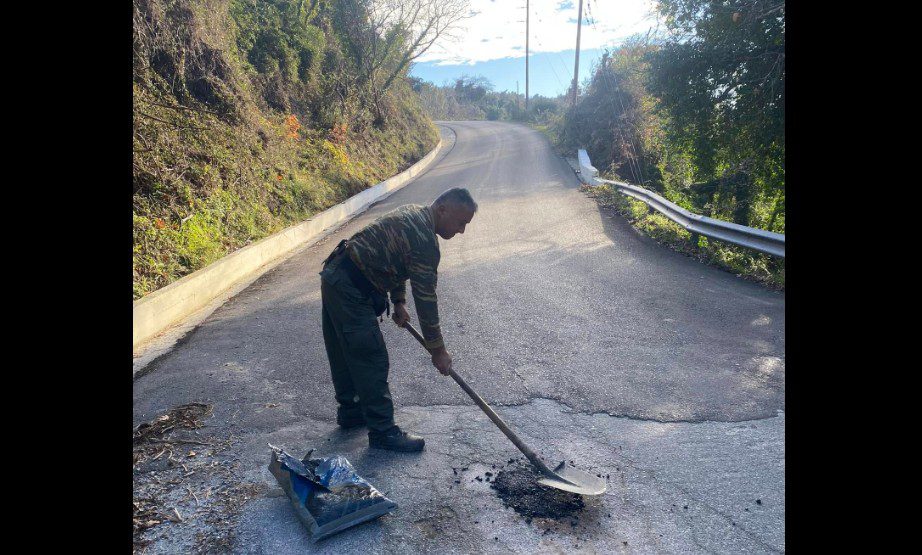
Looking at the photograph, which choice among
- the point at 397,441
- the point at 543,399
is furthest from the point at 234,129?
the point at 397,441

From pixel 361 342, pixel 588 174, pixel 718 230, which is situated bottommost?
pixel 361 342

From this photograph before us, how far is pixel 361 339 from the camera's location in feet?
11.8

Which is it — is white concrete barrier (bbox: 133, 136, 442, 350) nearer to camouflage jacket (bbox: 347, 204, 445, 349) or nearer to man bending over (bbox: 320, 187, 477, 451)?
man bending over (bbox: 320, 187, 477, 451)

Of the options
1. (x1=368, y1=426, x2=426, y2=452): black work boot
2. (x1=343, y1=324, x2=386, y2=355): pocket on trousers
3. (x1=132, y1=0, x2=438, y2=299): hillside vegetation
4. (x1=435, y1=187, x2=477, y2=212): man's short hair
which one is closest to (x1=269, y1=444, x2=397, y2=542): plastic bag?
(x1=368, y1=426, x2=426, y2=452): black work boot

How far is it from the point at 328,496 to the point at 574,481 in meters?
1.31

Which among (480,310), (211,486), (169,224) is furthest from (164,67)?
(211,486)

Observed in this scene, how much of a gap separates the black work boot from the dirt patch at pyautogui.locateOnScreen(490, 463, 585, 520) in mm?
567

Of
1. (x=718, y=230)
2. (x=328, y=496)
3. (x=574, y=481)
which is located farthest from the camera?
(x=718, y=230)

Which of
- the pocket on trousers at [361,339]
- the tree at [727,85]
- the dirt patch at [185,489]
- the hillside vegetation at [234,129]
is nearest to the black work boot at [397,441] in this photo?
the pocket on trousers at [361,339]

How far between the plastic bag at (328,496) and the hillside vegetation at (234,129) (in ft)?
14.1

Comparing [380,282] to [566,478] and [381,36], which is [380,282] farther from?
[381,36]

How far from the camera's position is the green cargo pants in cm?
362
